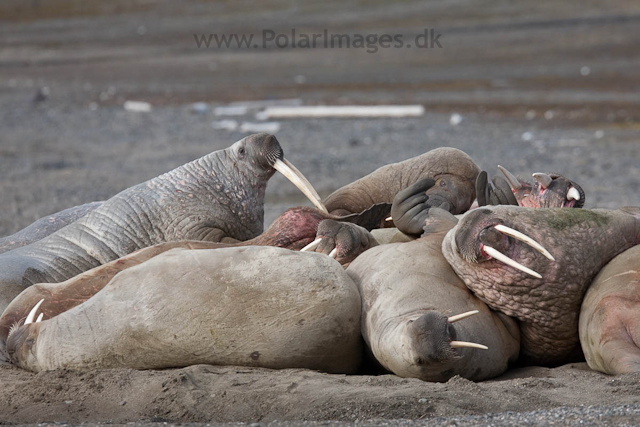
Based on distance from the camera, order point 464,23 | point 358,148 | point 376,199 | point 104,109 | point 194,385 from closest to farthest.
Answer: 1. point 194,385
2. point 376,199
3. point 358,148
4. point 104,109
5. point 464,23

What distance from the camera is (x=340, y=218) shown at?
5.37 m

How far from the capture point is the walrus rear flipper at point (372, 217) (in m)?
5.50

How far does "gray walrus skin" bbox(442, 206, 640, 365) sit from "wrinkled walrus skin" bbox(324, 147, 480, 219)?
4.23 ft

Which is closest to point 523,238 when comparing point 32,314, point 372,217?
point 372,217

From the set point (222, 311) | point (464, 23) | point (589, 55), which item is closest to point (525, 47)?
point (589, 55)

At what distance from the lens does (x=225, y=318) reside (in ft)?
13.9

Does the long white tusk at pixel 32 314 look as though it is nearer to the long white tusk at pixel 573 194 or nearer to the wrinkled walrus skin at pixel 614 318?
the wrinkled walrus skin at pixel 614 318

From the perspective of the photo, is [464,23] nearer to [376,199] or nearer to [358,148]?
[358,148]

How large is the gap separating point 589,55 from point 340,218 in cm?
1914

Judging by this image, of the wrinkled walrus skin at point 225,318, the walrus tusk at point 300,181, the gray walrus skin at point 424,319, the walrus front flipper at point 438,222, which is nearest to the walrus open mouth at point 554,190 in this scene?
the walrus front flipper at point 438,222

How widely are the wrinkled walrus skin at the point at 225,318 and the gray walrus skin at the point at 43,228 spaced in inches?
76.4

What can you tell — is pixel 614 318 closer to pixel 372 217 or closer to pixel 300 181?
pixel 372 217

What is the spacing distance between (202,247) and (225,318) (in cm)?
78

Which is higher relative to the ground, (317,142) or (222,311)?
(222,311)
